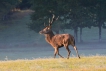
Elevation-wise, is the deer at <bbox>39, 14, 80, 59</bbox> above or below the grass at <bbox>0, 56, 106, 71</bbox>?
above

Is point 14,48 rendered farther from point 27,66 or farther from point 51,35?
point 27,66

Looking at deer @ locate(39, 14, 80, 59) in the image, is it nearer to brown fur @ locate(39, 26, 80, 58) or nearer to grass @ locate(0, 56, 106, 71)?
brown fur @ locate(39, 26, 80, 58)

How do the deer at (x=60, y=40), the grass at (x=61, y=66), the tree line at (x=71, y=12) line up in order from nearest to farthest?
the grass at (x=61, y=66) < the deer at (x=60, y=40) < the tree line at (x=71, y=12)

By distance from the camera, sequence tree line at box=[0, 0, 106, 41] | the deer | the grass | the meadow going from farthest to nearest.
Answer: tree line at box=[0, 0, 106, 41], the deer, the meadow, the grass

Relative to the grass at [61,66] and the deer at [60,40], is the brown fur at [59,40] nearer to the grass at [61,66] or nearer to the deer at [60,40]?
the deer at [60,40]

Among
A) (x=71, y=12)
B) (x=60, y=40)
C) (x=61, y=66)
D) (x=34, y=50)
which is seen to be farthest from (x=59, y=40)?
(x=71, y=12)

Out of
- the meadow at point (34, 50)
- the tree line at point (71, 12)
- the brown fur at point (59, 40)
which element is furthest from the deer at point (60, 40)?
the tree line at point (71, 12)

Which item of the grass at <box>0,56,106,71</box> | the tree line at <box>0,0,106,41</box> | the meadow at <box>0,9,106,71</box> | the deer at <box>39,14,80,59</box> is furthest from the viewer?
the tree line at <box>0,0,106,41</box>

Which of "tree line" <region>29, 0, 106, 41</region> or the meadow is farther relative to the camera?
"tree line" <region>29, 0, 106, 41</region>

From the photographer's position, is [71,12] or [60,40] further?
[71,12]

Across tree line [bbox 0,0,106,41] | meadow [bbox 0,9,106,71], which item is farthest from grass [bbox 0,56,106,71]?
tree line [bbox 0,0,106,41]

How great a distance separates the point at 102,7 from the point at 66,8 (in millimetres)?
4376

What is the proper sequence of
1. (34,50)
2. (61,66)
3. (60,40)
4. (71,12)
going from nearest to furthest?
1. (61,66)
2. (60,40)
3. (34,50)
4. (71,12)

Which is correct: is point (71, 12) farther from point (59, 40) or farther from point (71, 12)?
point (59, 40)
